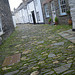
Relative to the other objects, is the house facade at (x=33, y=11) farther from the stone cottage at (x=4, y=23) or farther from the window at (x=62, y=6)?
the stone cottage at (x=4, y=23)

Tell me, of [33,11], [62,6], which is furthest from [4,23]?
[33,11]

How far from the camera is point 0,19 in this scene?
8.36 metres

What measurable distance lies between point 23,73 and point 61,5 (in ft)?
34.8

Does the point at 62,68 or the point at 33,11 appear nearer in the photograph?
the point at 62,68

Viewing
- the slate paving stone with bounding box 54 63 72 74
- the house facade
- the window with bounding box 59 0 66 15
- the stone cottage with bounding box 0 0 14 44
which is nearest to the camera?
→ the slate paving stone with bounding box 54 63 72 74

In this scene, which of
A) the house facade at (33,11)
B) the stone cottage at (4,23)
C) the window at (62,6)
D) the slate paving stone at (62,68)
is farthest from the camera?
the house facade at (33,11)

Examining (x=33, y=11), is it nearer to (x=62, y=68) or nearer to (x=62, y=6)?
(x=62, y=6)

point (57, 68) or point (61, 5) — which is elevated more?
point (61, 5)

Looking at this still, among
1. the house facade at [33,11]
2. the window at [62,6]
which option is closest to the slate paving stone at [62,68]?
the window at [62,6]

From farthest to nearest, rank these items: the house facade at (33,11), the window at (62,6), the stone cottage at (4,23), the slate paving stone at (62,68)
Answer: the house facade at (33,11) → the window at (62,6) → the stone cottage at (4,23) → the slate paving stone at (62,68)

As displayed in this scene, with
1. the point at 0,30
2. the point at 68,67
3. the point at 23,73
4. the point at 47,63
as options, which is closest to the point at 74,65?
the point at 68,67

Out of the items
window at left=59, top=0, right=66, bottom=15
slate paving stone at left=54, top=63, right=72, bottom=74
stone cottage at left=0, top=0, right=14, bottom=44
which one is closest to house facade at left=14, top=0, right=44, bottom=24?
window at left=59, top=0, right=66, bottom=15

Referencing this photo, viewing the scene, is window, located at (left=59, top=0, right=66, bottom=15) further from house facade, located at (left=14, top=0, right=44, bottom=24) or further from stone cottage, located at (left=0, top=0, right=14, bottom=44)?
house facade, located at (left=14, top=0, right=44, bottom=24)

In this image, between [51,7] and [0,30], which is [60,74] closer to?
[0,30]
